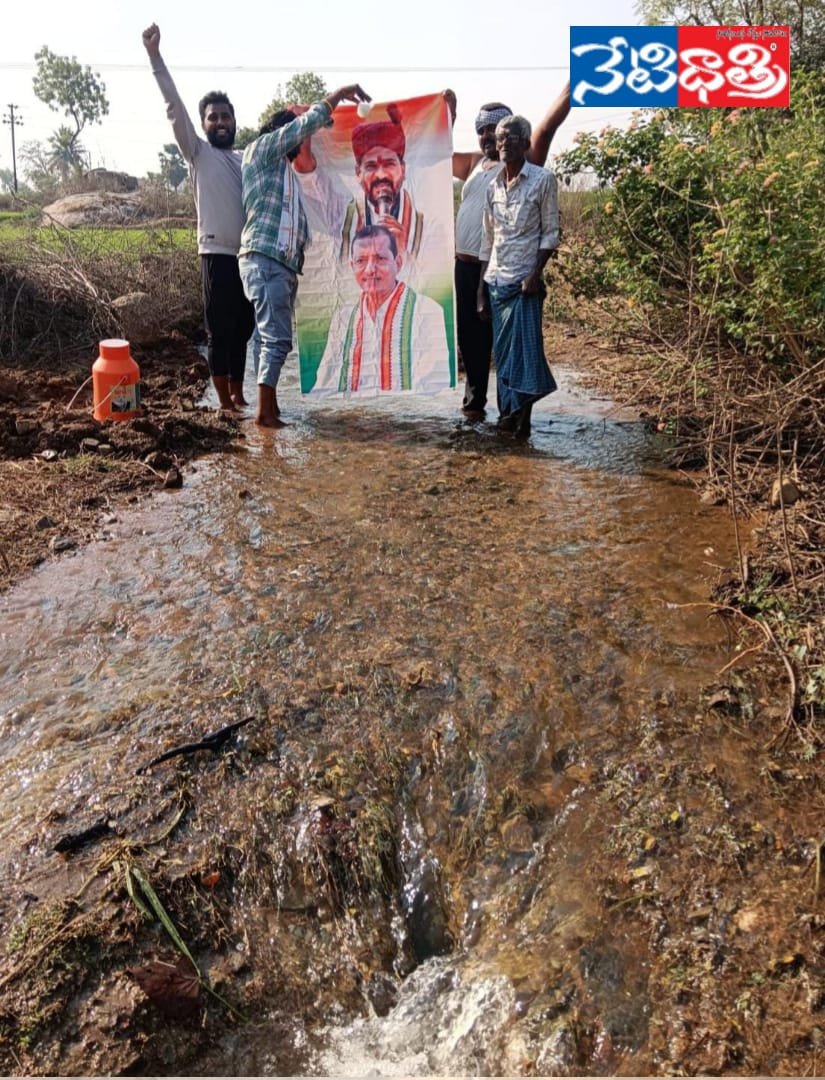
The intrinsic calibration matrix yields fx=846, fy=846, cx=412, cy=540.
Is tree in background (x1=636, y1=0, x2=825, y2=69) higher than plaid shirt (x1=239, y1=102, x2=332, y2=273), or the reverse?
tree in background (x1=636, y1=0, x2=825, y2=69)

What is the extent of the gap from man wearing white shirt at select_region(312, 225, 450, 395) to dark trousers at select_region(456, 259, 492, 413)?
0.62ft

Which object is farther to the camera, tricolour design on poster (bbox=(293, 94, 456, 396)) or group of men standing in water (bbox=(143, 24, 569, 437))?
tricolour design on poster (bbox=(293, 94, 456, 396))

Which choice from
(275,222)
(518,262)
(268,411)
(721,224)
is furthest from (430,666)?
(275,222)

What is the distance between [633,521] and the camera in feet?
13.6

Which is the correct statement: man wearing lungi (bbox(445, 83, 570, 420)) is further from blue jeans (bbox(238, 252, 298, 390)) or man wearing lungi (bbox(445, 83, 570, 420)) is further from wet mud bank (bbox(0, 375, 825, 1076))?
wet mud bank (bbox(0, 375, 825, 1076))

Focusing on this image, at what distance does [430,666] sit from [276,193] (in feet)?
11.8

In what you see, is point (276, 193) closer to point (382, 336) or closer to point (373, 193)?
point (373, 193)

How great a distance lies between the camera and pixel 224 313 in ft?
18.7

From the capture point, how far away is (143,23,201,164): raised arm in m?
4.96

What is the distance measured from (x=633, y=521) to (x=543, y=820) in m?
2.11

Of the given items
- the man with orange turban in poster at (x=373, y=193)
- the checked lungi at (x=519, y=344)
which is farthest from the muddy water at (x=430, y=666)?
the man with orange turban in poster at (x=373, y=193)

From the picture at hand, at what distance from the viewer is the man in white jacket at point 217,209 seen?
513 centimetres

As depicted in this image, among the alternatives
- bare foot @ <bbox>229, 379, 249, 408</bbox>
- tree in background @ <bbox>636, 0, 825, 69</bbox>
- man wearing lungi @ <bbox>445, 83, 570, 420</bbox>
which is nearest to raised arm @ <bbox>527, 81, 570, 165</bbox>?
man wearing lungi @ <bbox>445, 83, 570, 420</bbox>

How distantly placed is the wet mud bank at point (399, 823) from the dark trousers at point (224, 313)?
7.96ft
